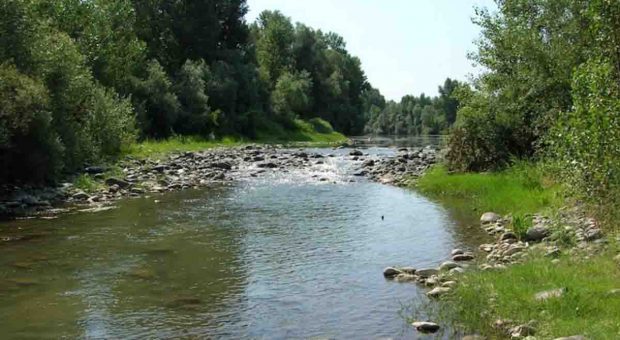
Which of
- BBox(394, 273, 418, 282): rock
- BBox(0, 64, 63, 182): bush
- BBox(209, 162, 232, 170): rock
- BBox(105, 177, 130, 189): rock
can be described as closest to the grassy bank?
BBox(209, 162, 232, 170): rock

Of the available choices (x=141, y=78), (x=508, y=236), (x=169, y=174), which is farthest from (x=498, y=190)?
(x=141, y=78)

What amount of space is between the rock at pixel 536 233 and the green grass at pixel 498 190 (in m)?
3.10

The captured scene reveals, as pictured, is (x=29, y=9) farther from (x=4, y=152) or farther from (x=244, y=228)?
(x=244, y=228)

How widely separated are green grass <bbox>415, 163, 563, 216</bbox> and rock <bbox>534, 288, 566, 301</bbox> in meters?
9.08

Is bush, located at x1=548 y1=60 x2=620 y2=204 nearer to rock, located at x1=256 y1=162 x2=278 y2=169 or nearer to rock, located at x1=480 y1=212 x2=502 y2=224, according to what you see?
rock, located at x1=480 y1=212 x2=502 y2=224

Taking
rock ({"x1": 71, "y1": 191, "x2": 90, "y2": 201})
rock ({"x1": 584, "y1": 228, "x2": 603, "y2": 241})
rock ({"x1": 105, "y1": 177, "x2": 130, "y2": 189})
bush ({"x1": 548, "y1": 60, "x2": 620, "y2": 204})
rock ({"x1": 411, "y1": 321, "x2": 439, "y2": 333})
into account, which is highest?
bush ({"x1": 548, "y1": 60, "x2": 620, "y2": 204})

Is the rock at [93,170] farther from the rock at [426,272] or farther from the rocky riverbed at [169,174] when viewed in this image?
the rock at [426,272]

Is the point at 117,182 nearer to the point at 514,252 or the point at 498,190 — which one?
the point at 498,190

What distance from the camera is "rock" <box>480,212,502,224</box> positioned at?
2043cm

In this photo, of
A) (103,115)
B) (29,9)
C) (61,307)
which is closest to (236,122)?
(103,115)

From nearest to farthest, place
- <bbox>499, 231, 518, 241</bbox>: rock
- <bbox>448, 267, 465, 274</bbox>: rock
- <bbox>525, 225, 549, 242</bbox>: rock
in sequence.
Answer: <bbox>448, 267, 465, 274</bbox>: rock, <bbox>525, 225, 549, 242</bbox>: rock, <bbox>499, 231, 518, 241</bbox>: rock

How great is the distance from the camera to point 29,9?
93.2 ft

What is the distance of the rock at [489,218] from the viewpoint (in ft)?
67.0

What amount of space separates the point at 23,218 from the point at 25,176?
4735 mm
